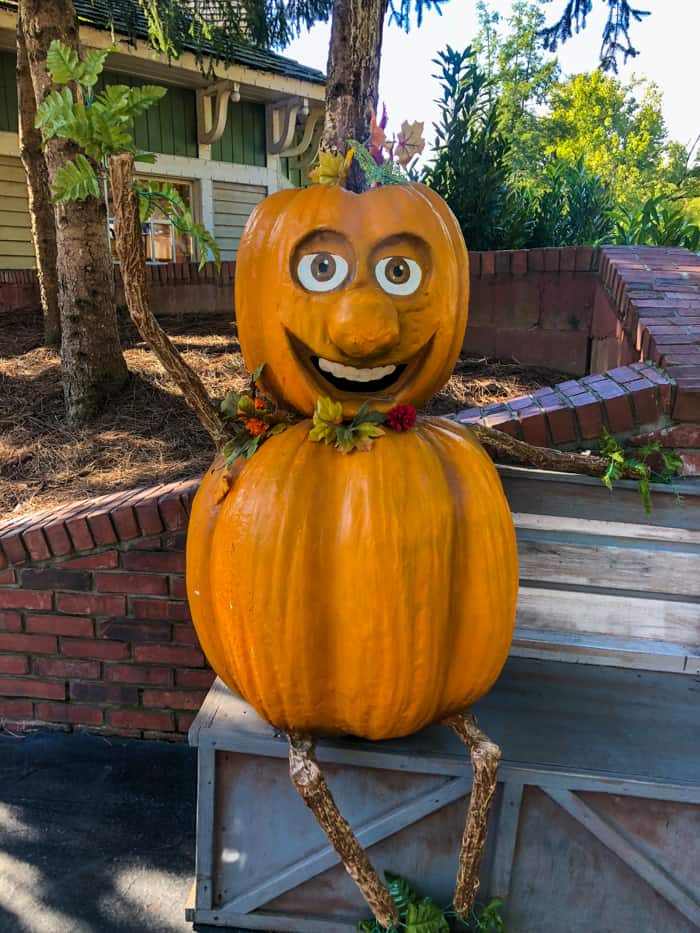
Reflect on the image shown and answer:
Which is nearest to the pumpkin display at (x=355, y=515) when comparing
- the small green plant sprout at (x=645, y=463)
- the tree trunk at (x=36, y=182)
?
the small green plant sprout at (x=645, y=463)

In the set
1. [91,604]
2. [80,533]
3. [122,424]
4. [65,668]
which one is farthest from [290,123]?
[65,668]

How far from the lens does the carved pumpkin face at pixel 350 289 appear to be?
1.45m

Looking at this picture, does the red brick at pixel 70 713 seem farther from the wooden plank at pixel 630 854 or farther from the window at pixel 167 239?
the window at pixel 167 239

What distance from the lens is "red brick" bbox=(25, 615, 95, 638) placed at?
2500 mm

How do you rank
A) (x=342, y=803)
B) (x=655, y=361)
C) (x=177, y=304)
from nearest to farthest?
(x=342, y=803) < (x=655, y=361) < (x=177, y=304)

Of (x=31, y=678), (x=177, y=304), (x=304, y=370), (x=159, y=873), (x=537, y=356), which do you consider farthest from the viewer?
(x=177, y=304)

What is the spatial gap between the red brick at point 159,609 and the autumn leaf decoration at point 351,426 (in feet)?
4.03

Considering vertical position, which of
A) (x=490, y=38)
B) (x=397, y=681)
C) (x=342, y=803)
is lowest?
(x=342, y=803)

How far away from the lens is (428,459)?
1.47 meters

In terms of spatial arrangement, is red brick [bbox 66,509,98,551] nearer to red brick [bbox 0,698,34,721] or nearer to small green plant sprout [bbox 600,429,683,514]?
red brick [bbox 0,698,34,721]

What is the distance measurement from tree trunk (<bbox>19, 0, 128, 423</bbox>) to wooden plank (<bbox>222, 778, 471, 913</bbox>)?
2608mm

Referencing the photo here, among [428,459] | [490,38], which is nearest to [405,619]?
[428,459]

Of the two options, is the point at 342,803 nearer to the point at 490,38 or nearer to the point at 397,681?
the point at 397,681

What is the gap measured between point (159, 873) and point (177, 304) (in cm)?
482
